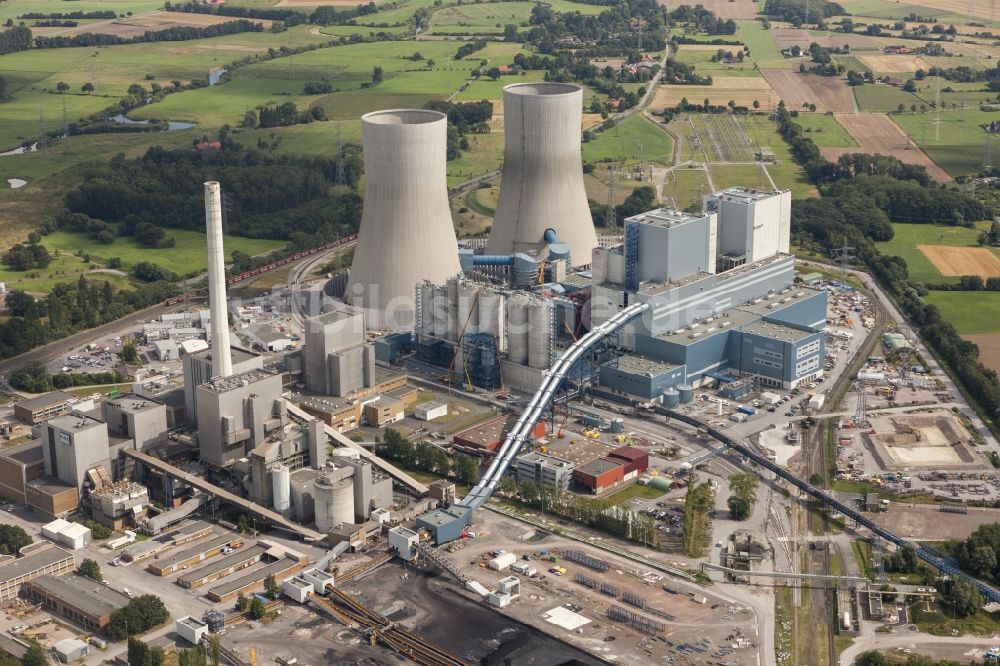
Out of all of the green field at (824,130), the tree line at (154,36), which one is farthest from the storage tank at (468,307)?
the tree line at (154,36)

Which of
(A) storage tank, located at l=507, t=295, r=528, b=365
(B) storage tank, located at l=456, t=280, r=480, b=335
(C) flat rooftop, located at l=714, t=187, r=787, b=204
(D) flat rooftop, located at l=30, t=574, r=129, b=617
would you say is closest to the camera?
(D) flat rooftop, located at l=30, t=574, r=129, b=617

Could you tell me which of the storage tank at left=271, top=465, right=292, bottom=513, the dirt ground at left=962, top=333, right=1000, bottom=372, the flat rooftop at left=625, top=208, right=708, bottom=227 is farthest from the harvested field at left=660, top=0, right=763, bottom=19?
the storage tank at left=271, top=465, right=292, bottom=513

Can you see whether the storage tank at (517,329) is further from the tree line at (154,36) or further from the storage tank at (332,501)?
the tree line at (154,36)

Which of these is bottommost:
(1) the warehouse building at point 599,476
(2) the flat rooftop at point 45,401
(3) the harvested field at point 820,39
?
(1) the warehouse building at point 599,476

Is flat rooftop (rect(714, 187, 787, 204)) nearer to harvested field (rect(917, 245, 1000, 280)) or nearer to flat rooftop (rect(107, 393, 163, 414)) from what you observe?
harvested field (rect(917, 245, 1000, 280))

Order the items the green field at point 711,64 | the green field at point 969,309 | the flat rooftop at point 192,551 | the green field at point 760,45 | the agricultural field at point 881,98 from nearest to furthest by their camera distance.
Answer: the flat rooftop at point 192,551 < the green field at point 969,309 < the agricultural field at point 881,98 < the green field at point 711,64 < the green field at point 760,45

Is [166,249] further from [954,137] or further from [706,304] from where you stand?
[954,137]
